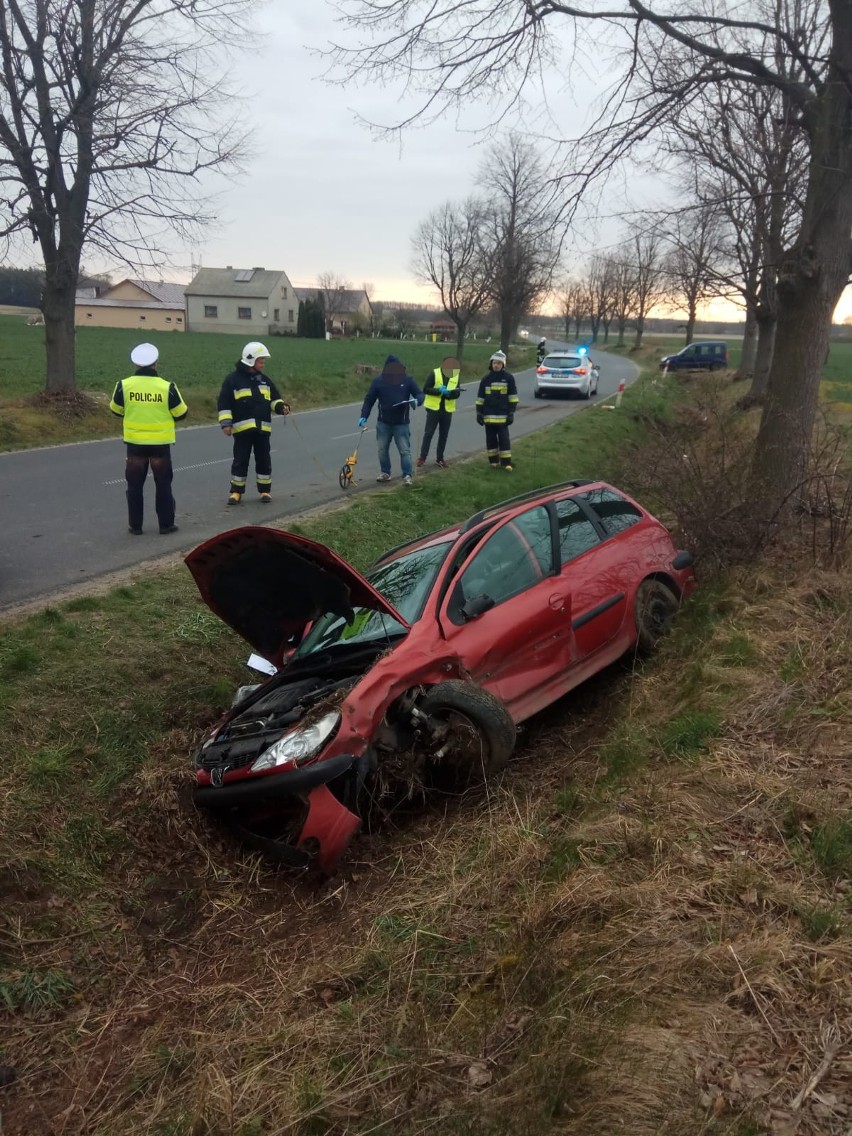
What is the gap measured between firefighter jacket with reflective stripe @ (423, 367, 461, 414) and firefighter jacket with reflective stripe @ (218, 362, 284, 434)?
365cm

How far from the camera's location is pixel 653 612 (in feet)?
21.2

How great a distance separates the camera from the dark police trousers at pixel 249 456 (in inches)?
378

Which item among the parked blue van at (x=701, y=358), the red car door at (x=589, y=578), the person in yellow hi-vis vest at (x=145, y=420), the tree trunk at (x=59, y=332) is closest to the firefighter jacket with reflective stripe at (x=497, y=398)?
the person in yellow hi-vis vest at (x=145, y=420)

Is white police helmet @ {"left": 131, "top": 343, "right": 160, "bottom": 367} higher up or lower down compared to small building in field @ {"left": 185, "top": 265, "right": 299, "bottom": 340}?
lower down

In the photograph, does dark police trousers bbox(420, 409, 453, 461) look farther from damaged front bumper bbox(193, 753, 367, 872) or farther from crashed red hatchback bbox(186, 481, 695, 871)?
damaged front bumper bbox(193, 753, 367, 872)

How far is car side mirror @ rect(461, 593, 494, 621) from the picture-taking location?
187 inches

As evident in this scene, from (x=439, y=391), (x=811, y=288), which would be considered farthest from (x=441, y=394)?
(x=811, y=288)

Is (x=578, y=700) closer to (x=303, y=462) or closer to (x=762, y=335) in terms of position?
(x=303, y=462)

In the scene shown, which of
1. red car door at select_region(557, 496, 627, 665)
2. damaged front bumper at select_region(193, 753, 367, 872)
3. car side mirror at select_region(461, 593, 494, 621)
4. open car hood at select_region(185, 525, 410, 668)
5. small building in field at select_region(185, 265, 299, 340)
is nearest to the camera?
damaged front bumper at select_region(193, 753, 367, 872)

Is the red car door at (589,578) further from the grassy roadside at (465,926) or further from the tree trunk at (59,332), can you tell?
the tree trunk at (59,332)

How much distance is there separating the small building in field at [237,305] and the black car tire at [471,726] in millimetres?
87004

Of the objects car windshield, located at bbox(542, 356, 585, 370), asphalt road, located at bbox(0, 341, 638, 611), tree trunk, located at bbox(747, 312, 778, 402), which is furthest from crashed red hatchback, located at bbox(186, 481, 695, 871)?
car windshield, located at bbox(542, 356, 585, 370)

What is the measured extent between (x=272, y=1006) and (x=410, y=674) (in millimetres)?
1702

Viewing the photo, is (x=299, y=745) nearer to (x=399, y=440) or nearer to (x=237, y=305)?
(x=399, y=440)
